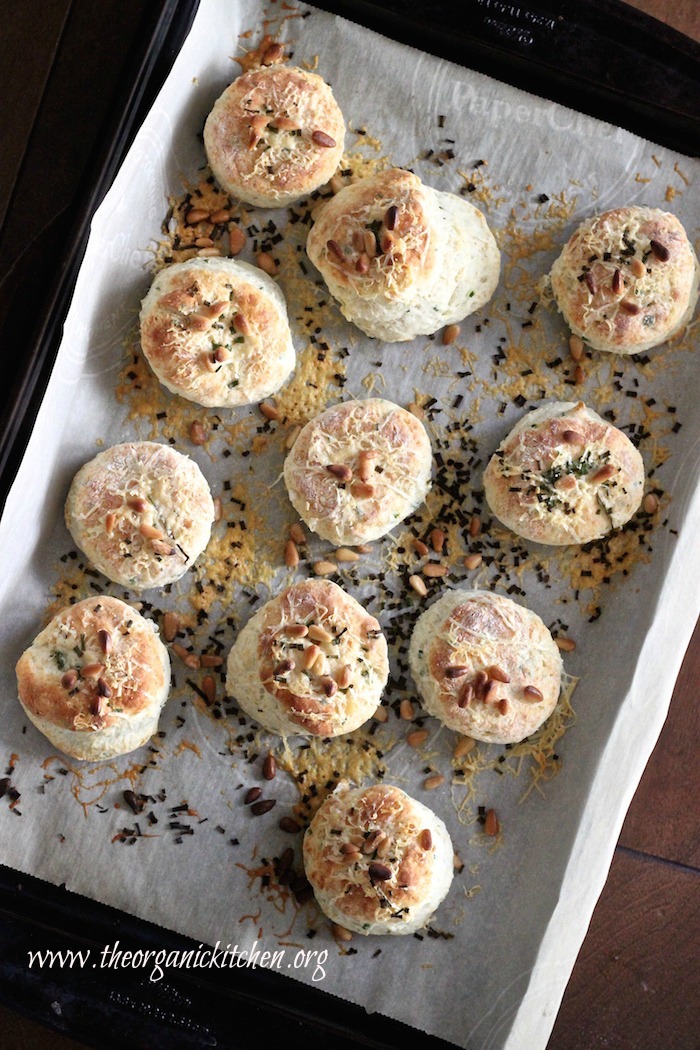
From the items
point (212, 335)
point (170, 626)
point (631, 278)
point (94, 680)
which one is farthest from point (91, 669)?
point (631, 278)

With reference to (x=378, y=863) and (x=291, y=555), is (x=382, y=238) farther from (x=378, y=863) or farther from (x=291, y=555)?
(x=378, y=863)

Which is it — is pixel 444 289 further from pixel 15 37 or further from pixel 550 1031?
pixel 550 1031

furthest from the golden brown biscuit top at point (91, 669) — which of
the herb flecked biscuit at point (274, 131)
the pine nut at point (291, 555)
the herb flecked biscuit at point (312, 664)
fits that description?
the herb flecked biscuit at point (274, 131)

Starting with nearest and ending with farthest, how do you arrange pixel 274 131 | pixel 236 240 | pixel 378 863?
pixel 378 863 → pixel 274 131 → pixel 236 240

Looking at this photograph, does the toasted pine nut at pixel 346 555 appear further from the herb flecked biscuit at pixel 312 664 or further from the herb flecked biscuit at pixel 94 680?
the herb flecked biscuit at pixel 94 680

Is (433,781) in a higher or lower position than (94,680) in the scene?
higher

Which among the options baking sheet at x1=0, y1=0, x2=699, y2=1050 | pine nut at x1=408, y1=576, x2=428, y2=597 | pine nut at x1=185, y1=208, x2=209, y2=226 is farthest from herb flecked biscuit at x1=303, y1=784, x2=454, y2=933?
pine nut at x1=185, y1=208, x2=209, y2=226
